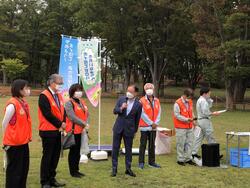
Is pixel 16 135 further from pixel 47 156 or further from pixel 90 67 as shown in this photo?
pixel 90 67

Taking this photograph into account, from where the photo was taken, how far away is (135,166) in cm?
930

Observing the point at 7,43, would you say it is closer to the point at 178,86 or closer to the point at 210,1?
the point at 178,86

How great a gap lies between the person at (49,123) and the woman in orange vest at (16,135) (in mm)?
802

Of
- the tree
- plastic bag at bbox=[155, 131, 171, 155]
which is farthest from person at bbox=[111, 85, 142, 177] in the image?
the tree

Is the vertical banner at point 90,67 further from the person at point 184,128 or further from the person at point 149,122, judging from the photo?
the person at point 184,128

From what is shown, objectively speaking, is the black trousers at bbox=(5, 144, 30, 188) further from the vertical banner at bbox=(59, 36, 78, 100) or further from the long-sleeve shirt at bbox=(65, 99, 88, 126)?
the vertical banner at bbox=(59, 36, 78, 100)

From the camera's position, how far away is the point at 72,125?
26.1ft

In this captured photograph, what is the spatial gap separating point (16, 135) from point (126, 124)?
2.81 meters

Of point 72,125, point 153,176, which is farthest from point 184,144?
point 72,125

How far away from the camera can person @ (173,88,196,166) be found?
31.8ft

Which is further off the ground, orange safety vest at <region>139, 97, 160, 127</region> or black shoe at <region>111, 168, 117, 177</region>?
orange safety vest at <region>139, 97, 160, 127</region>

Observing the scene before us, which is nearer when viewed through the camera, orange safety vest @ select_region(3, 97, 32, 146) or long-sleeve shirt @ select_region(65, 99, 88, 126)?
orange safety vest @ select_region(3, 97, 32, 146)

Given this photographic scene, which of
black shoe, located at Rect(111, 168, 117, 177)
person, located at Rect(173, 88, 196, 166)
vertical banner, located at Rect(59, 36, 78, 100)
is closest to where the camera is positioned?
black shoe, located at Rect(111, 168, 117, 177)

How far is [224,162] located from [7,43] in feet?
169
